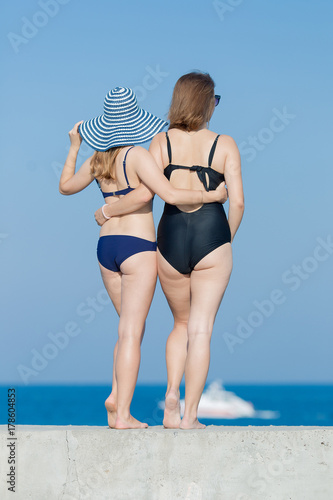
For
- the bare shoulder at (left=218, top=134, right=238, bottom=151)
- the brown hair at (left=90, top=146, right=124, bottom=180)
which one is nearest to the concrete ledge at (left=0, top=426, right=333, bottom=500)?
the brown hair at (left=90, top=146, right=124, bottom=180)

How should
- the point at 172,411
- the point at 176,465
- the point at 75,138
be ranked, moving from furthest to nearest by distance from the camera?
the point at 75,138 < the point at 172,411 < the point at 176,465

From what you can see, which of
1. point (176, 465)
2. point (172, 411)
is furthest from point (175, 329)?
point (176, 465)

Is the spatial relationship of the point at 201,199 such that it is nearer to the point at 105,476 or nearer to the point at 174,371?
the point at 174,371

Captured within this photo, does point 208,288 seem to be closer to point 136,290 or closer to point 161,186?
point 136,290

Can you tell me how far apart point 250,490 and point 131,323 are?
4.54 feet

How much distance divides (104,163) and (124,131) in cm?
27

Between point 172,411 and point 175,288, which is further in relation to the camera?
point 175,288

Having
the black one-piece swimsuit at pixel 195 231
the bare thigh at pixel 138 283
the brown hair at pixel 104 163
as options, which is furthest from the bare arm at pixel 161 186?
the bare thigh at pixel 138 283

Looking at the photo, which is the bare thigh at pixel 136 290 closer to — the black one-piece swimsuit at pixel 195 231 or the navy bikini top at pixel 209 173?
the black one-piece swimsuit at pixel 195 231

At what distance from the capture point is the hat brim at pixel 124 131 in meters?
5.59

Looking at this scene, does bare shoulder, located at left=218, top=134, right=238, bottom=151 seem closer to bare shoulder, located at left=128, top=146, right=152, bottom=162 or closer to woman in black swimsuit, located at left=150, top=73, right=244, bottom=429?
woman in black swimsuit, located at left=150, top=73, right=244, bottom=429

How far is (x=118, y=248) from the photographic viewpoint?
217 inches

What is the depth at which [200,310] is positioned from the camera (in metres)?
5.39

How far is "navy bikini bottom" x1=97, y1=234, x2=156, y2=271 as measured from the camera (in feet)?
18.0
